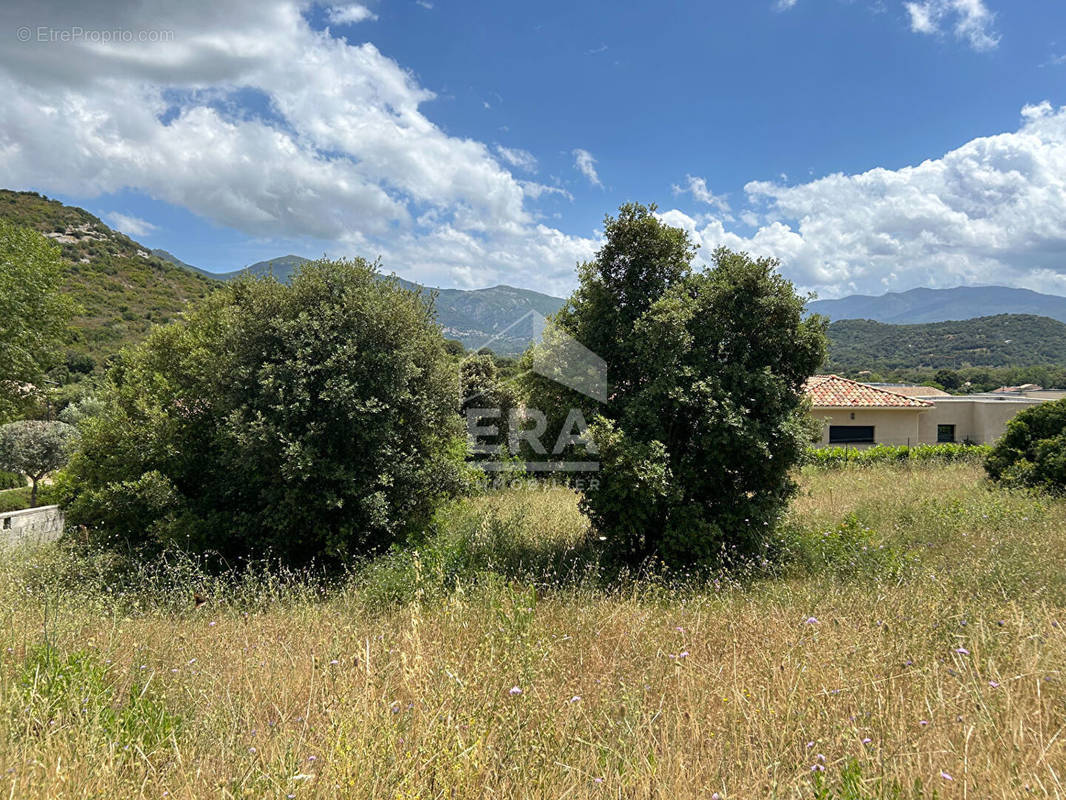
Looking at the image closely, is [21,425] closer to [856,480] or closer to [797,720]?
[797,720]

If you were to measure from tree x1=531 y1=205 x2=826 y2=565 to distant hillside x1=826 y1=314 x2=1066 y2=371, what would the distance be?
67576 mm

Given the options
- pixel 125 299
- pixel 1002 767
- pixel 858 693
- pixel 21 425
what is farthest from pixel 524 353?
pixel 125 299

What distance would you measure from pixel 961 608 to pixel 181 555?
8.84 m

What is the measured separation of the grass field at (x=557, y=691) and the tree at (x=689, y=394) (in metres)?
1.28

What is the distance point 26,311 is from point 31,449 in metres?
11.2

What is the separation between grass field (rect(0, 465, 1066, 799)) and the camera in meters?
2.28

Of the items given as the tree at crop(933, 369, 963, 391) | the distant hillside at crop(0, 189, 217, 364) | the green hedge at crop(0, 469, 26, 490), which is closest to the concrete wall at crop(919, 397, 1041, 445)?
the tree at crop(933, 369, 963, 391)

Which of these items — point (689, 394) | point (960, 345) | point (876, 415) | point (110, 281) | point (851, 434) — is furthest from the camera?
point (960, 345)

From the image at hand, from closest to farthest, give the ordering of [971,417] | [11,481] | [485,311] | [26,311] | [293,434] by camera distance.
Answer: [293,434], [26,311], [11,481], [971,417], [485,311]

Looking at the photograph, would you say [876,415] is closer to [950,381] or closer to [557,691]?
[557,691]

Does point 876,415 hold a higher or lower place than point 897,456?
higher

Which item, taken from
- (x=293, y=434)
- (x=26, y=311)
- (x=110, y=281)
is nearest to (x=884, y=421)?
(x=293, y=434)

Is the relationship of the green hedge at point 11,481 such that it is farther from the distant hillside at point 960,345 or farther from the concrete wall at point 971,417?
the distant hillside at point 960,345

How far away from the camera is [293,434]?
6980mm
